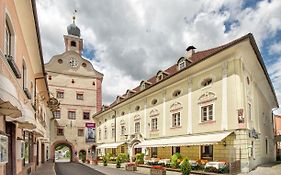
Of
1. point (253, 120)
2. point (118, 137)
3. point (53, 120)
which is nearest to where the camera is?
point (253, 120)

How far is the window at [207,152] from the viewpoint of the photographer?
63.6 feet

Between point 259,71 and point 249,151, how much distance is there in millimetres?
7615

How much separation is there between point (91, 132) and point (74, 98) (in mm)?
6102

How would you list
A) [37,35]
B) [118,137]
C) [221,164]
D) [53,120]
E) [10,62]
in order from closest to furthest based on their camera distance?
[10,62] < [37,35] < [221,164] < [118,137] < [53,120]

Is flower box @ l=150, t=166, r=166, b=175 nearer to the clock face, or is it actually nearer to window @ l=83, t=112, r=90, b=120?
window @ l=83, t=112, r=90, b=120

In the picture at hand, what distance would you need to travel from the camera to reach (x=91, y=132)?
45062 mm

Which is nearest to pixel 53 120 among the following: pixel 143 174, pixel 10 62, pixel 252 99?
pixel 143 174

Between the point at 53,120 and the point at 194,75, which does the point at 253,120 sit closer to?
the point at 194,75

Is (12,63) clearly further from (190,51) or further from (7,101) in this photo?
(190,51)

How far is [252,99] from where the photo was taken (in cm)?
2050

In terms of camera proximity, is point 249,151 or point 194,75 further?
point 194,75

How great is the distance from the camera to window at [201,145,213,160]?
63.6 ft

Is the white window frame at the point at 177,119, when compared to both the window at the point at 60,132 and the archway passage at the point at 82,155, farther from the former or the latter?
the window at the point at 60,132

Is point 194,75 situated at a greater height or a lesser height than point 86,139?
greater
